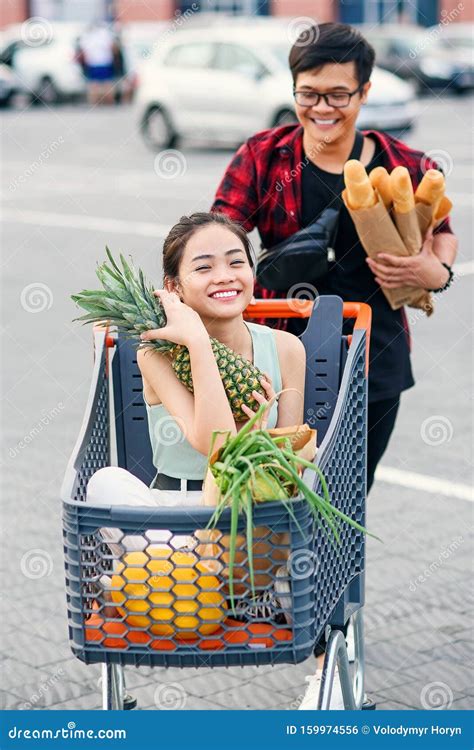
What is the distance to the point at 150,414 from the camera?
138 inches

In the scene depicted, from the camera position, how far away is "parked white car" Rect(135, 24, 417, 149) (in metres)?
20.8

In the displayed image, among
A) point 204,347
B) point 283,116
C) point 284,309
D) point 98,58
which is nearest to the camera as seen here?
point 204,347

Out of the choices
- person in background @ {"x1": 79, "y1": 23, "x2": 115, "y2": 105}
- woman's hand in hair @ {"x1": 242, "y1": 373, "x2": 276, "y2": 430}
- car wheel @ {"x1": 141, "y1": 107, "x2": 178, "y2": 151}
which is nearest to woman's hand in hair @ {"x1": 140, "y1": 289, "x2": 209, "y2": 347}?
woman's hand in hair @ {"x1": 242, "y1": 373, "x2": 276, "y2": 430}

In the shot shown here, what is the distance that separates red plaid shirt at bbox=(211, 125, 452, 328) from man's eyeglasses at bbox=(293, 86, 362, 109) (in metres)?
0.17

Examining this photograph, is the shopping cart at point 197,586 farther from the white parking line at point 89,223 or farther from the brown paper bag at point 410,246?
the white parking line at point 89,223

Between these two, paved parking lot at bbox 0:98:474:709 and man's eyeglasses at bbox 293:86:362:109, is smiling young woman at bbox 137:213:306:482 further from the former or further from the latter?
paved parking lot at bbox 0:98:474:709

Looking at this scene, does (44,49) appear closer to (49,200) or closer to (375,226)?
(49,200)

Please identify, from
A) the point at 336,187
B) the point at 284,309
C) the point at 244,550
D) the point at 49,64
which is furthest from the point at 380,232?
the point at 49,64

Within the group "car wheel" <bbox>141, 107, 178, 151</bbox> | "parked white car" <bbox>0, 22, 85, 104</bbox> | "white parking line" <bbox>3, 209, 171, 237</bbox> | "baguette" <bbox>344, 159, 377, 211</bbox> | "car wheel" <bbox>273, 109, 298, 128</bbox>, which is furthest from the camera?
"parked white car" <bbox>0, 22, 85, 104</bbox>

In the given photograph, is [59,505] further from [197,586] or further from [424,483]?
[197,586]

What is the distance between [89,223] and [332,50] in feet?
35.0

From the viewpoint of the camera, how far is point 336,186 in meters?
4.28

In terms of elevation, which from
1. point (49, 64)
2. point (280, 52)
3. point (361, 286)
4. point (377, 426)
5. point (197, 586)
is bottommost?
point (197, 586)

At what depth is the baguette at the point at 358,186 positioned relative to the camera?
4.00m
